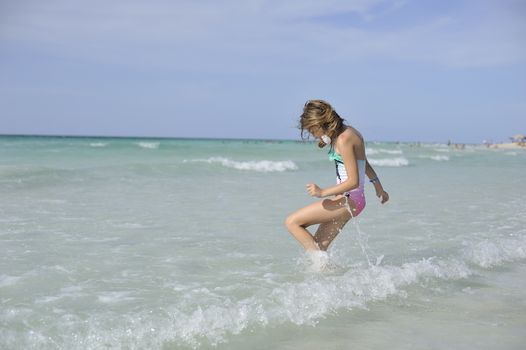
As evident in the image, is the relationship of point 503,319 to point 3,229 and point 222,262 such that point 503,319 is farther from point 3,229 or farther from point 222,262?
point 3,229

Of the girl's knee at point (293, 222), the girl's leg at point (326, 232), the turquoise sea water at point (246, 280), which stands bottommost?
the turquoise sea water at point (246, 280)

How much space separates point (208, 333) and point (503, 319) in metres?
2.21

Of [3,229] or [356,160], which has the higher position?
[356,160]

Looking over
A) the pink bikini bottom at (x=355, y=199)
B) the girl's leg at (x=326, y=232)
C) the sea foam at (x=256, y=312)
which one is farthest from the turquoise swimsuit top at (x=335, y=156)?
the sea foam at (x=256, y=312)

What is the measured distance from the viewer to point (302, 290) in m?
4.22

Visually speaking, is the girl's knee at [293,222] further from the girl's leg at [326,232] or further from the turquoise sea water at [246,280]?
the turquoise sea water at [246,280]

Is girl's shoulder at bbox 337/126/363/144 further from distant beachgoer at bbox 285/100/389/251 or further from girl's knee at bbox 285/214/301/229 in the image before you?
girl's knee at bbox 285/214/301/229

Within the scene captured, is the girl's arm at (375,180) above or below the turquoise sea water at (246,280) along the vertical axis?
above

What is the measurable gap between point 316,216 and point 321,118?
102 cm

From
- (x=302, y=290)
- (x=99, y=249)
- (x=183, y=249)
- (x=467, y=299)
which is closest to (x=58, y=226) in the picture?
(x=99, y=249)

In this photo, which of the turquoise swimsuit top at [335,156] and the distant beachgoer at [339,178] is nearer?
the distant beachgoer at [339,178]

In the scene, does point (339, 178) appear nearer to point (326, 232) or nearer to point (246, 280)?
point (326, 232)

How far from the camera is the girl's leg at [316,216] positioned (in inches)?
195

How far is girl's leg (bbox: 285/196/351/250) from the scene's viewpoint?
4.95 metres
